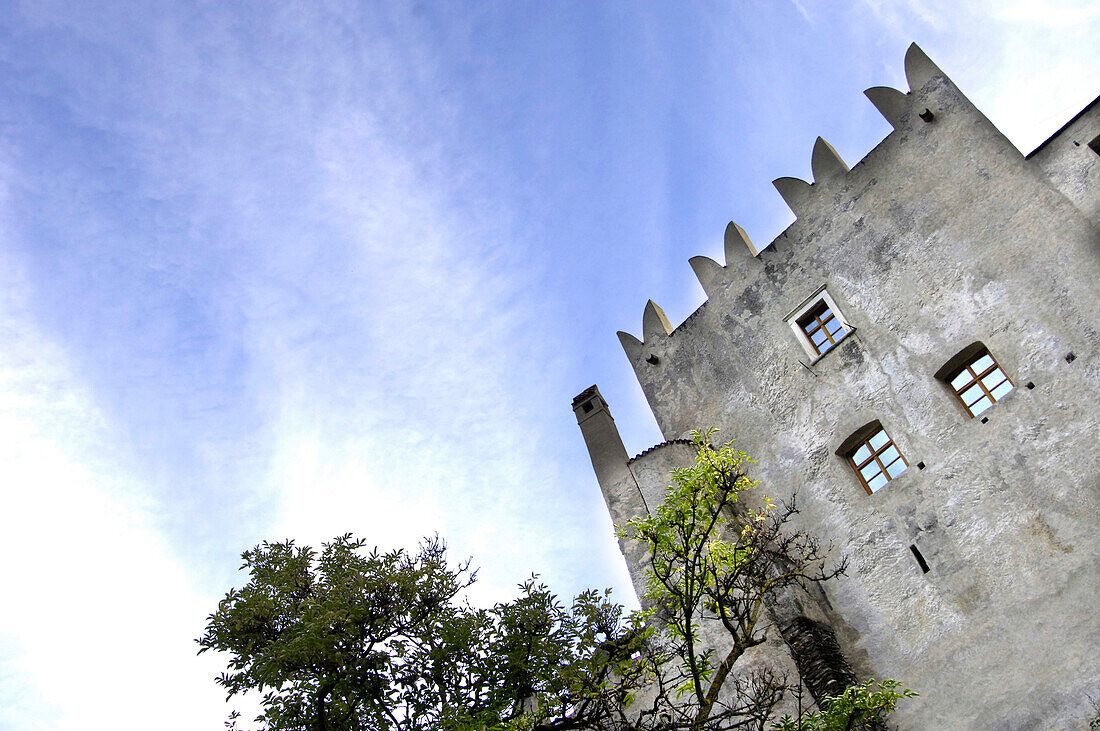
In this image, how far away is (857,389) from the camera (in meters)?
14.0

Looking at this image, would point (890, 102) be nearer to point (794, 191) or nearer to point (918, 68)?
point (918, 68)

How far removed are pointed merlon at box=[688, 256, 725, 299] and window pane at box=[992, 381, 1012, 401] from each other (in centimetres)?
641

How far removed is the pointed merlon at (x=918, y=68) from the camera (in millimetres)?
15109

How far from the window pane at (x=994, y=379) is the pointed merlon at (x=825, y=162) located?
526 centimetres

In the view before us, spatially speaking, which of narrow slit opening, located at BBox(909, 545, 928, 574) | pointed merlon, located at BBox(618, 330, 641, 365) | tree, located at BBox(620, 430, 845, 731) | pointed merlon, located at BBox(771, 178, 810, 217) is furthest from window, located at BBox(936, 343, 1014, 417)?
pointed merlon, located at BBox(618, 330, 641, 365)

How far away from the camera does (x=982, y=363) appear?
12664mm

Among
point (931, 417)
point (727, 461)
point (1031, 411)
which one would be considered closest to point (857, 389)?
point (931, 417)

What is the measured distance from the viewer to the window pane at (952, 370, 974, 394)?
1277 cm

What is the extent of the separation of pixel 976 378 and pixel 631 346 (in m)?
7.92

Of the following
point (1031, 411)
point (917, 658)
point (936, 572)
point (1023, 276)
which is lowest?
point (917, 658)

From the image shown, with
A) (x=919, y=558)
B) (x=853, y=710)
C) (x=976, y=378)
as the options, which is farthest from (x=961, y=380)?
(x=853, y=710)

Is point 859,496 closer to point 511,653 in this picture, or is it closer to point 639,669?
point 639,669

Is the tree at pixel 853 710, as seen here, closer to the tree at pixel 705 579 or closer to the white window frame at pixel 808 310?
the tree at pixel 705 579

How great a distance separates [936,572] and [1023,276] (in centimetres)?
471
